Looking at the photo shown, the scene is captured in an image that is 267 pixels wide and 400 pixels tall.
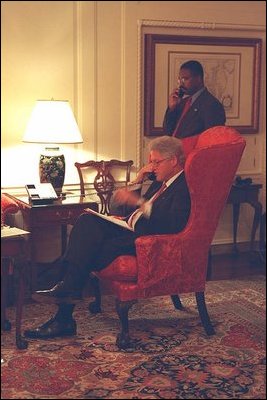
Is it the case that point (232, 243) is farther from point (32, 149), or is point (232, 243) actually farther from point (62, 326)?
point (62, 326)

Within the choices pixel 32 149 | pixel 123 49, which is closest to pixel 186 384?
pixel 32 149

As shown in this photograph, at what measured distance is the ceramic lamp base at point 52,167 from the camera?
488 cm

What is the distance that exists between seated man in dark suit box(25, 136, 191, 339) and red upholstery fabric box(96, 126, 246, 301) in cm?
6

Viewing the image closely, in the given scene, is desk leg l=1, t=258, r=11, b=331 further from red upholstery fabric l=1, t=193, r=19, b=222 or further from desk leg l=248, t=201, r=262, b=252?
desk leg l=248, t=201, r=262, b=252

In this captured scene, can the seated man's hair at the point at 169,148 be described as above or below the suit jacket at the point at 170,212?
above

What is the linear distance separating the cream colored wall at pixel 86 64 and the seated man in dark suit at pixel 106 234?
1.48 metres

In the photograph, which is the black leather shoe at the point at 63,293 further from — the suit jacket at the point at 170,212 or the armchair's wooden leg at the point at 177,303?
the armchair's wooden leg at the point at 177,303

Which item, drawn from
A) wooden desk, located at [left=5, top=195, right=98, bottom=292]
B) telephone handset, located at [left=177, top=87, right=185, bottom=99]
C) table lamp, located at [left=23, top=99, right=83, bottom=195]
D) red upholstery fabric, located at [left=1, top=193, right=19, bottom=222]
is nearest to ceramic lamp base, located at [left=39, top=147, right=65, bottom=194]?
table lamp, located at [left=23, top=99, right=83, bottom=195]

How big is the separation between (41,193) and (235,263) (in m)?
1.87

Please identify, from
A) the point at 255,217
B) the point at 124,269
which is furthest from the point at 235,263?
the point at 124,269

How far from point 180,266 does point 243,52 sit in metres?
2.79

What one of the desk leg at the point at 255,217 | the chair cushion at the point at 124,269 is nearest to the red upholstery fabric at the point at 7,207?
the chair cushion at the point at 124,269

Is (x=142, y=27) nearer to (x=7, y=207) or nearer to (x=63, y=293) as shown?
(x=7, y=207)

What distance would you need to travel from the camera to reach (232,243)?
20.4 ft
